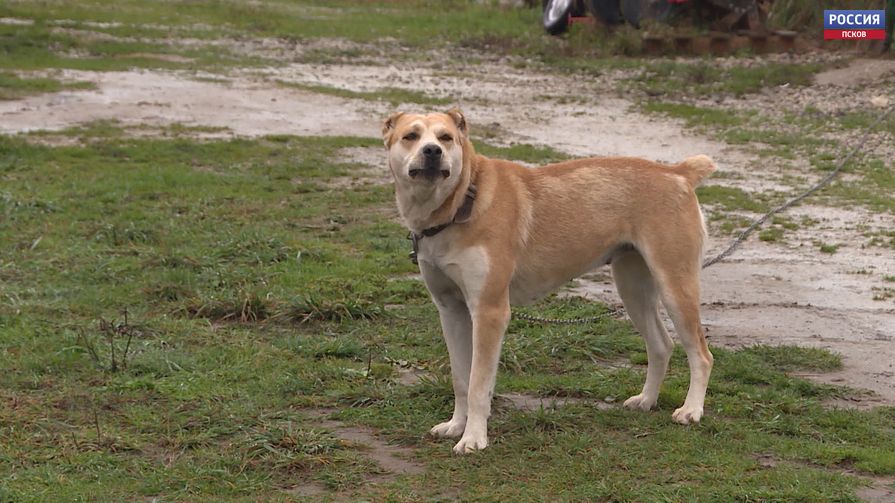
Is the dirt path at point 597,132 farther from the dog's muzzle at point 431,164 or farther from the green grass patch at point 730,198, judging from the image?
the dog's muzzle at point 431,164

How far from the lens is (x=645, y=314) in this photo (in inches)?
250

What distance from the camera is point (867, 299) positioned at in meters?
8.48

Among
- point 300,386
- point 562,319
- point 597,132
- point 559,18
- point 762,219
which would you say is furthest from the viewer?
point 559,18

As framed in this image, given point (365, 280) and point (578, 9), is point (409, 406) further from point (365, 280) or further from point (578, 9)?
point (578, 9)

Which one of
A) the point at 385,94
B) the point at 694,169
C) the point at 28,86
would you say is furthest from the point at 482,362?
the point at 28,86

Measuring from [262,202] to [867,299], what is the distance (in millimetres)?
5489

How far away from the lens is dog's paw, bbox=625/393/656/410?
6.25m

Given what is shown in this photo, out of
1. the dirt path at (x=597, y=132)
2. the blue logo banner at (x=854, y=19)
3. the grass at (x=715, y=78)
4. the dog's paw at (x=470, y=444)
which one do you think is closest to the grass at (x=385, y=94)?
the dirt path at (x=597, y=132)

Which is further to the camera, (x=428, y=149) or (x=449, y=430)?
(x=449, y=430)

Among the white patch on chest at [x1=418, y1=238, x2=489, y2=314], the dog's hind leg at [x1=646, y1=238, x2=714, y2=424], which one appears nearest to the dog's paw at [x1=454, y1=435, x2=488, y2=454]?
the white patch on chest at [x1=418, y1=238, x2=489, y2=314]

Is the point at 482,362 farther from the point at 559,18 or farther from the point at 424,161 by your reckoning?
the point at 559,18

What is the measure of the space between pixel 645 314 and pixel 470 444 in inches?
51.8

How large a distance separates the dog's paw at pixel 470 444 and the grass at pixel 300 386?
3.1 inches

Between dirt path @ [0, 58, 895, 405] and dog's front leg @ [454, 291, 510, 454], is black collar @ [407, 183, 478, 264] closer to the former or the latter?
dog's front leg @ [454, 291, 510, 454]
